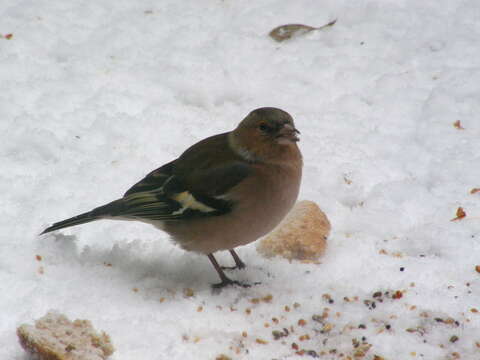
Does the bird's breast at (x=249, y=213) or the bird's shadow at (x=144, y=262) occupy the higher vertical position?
the bird's breast at (x=249, y=213)

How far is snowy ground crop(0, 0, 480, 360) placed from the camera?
3.87 m

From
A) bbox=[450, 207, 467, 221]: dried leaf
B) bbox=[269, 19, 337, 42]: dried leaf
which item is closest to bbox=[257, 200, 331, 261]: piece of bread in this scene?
bbox=[450, 207, 467, 221]: dried leaf

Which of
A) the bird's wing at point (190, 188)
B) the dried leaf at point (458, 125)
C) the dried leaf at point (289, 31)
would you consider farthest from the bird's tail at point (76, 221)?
the dried leaf at point (289, 31)

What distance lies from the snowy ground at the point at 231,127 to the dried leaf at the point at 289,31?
0.09 metres

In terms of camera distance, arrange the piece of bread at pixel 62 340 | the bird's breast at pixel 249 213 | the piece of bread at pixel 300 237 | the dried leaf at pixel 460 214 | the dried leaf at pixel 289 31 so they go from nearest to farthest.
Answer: the piece of bread at pixel 62 340 → the bird's breast at pixel 249 213 → the piece of bread at pixel 300 237 → the dried leaf at pixel 460 214 → the dried leaf at pixel 289 31

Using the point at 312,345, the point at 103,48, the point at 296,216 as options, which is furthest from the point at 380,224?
the point at 103,48

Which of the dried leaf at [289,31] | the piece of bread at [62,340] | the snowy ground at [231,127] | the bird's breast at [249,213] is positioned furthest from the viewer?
the dried leaf at [289,31]

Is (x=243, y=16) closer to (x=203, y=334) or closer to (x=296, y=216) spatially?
(x=296, y=216)

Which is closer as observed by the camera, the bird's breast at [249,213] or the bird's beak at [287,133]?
the bird's breast at [249,213]

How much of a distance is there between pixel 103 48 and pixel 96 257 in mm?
2882

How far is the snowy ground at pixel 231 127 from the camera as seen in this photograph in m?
3.87

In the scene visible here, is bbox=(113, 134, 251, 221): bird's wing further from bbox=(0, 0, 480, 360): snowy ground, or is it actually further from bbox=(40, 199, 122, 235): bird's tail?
bbox=(0, 0, 480, 360): snowy ground

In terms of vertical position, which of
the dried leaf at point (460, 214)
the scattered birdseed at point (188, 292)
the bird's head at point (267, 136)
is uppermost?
the bird's head at point (267, 136)

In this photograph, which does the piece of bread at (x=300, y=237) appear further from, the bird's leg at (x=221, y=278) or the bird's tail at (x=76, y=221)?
the bird's tail at (x=76, y=221)
